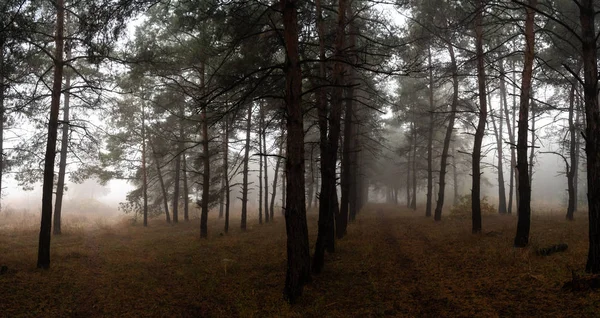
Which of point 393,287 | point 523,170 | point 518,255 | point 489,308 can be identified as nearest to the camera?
point 489,308

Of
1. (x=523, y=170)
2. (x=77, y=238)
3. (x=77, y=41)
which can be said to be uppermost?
(x=77, y=41)

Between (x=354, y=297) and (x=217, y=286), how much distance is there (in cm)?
339

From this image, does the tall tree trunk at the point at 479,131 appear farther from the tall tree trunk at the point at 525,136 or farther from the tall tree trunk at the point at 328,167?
the tall tree trunk at the point at 328,167

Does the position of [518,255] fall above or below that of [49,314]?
above

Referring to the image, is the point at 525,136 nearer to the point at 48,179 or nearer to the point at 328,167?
the point at 328,167

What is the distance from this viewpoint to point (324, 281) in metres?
8.33

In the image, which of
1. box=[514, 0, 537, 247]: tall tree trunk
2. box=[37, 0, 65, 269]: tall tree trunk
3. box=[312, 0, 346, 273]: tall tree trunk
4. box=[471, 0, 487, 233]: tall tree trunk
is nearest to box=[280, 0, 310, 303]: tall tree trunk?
box=[312, 0, 346, 273]: tall tree trunk

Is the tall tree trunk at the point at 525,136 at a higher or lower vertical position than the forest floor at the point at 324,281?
higher

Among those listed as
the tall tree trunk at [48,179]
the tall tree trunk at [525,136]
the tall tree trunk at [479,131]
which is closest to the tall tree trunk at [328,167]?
the tall tree trunk at [525,136]

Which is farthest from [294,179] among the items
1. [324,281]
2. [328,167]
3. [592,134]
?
[592,134]

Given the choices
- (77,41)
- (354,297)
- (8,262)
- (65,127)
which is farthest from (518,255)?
(65,127)

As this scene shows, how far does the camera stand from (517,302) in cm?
600

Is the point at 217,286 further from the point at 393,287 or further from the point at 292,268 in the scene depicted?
the point at 393,287

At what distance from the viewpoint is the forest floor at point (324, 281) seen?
6324mm
